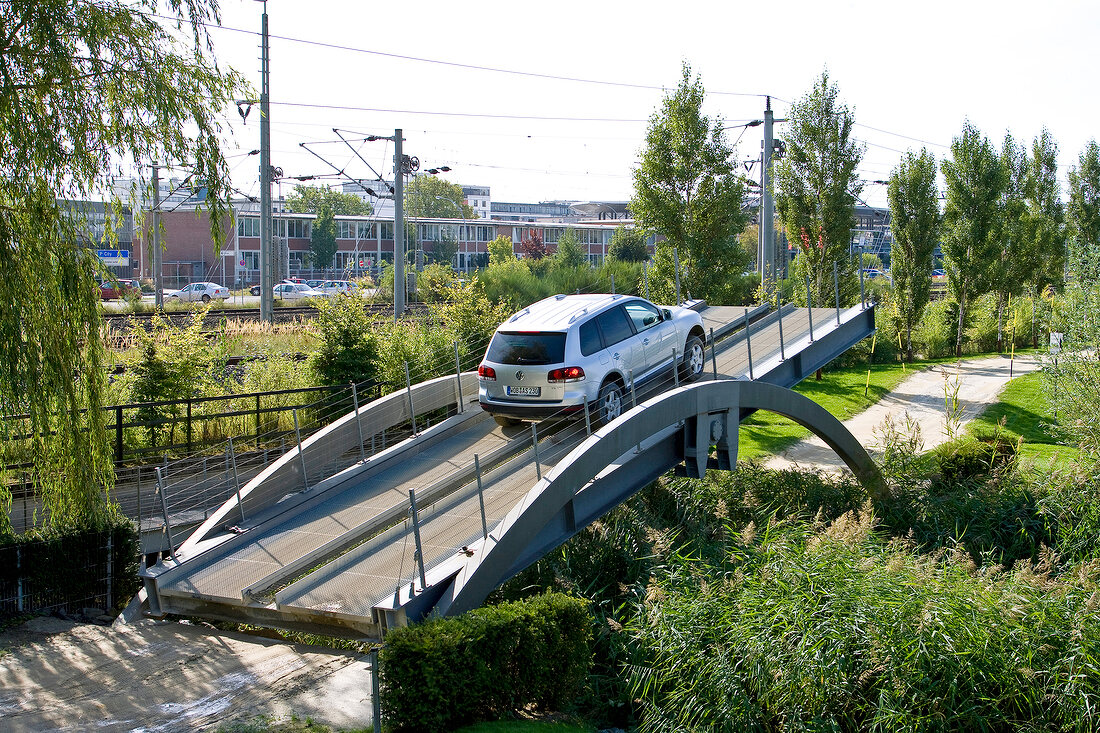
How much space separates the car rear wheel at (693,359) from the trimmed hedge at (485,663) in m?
7.00

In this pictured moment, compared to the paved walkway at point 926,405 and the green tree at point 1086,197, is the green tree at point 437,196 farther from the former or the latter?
the paved walkway at point 926,405

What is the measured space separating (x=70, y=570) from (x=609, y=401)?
6.98 m

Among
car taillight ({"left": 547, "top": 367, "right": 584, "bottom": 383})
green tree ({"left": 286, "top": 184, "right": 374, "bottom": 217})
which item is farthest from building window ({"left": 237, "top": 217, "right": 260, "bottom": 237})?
car taillight ({"left": 547, "top": 367, "right": 584, "bottom": 383})

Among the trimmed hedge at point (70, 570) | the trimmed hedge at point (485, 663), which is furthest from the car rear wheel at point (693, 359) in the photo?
the trimmed hedge at point (70, 570)

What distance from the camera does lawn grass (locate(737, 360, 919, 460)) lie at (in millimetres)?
22047

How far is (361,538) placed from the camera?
10.9 meters

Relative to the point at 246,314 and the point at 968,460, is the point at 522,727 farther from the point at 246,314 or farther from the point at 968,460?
the point at 246,314

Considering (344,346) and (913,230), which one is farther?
(913,230)

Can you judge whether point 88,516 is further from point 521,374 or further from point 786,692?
point 786,692

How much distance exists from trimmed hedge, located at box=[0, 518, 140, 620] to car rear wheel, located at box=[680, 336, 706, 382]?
8.34m

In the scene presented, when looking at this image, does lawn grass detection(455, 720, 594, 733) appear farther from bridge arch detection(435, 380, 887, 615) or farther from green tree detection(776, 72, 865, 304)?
green tree detection(776, 72, 865, 304)

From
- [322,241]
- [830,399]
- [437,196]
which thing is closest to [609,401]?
[830,399]

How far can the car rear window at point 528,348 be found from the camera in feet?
42.3

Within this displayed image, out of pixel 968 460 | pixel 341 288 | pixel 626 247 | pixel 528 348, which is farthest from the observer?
pixel 626 247
